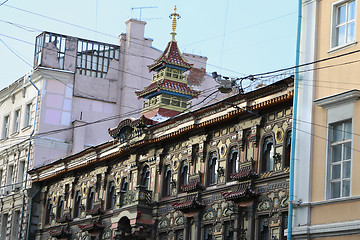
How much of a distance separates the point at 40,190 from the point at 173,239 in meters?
16.7

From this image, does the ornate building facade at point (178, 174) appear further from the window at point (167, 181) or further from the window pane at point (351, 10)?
the window pane at point (351, 10)

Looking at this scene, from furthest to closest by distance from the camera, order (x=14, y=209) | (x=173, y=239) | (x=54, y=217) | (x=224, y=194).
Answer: (x=14, y=209) → (x=54, y=217) → (x=173, y=239) → (x=224, y=194)

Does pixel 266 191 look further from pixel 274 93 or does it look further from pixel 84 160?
pixel 84 160

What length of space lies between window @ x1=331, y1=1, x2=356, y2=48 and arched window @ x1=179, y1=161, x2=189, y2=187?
1233cm

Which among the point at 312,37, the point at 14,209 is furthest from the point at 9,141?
the point at 312,37

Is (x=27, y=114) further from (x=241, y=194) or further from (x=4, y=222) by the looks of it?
(x=241, y=194)

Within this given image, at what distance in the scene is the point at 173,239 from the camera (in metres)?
36.0

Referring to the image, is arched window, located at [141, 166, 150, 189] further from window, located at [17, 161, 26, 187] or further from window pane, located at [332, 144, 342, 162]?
window pane, located at [332, 144, 342, 162]

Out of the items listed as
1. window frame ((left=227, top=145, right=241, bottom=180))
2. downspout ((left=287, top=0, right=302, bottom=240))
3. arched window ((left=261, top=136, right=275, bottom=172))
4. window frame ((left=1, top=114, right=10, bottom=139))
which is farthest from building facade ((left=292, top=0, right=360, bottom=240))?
window frame ((left=1, top=114, right=10, bottom=139))

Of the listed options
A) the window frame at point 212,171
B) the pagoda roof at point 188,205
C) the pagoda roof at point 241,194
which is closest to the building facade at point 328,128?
the pagoda roof at point 241,194

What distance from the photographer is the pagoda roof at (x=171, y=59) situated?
4519cm

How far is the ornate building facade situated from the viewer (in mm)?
30609

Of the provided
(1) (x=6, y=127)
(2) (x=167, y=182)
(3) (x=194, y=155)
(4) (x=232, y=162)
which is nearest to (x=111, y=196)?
(2) (x=167, y=182)

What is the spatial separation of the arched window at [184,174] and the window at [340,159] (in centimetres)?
1226
